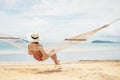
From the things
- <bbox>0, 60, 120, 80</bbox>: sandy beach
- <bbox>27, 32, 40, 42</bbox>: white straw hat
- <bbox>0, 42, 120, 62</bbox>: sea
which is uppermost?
<bbox>0, 42, 120, 62</bbox>: sea

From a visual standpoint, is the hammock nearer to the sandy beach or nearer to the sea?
the sandy beach

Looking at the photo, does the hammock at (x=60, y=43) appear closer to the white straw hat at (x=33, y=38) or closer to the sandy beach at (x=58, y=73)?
the white straw hat at (x=33, y=38)

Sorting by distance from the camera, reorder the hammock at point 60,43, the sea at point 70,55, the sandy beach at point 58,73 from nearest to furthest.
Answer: the sandy beach at point 58,73
the hammock at point 60,43
the sea at point 70,55

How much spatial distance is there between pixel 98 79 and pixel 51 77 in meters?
0.49

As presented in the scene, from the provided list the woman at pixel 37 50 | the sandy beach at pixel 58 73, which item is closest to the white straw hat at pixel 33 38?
the woman at pixel 37 50

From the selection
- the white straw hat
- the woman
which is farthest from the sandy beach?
the white straw hat

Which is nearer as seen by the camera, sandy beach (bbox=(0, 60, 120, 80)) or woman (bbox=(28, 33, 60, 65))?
sandy beach (bbox=(0, 60, 120, 80))

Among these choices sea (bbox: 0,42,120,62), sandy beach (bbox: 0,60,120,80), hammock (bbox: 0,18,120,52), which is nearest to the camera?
sandy beach (bbox: 0,60,120,80)

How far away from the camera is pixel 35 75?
3.75m

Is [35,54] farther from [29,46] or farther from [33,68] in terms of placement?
[33,68]

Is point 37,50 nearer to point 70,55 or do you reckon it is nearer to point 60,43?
point 60,43

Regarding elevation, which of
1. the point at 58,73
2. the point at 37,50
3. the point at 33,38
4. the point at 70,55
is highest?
the point at 70,55

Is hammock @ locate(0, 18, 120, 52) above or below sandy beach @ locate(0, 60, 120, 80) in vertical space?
above

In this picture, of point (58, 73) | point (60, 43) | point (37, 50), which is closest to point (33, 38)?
point (37, 50)
